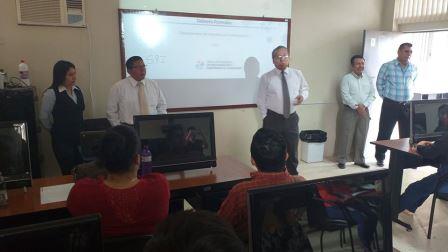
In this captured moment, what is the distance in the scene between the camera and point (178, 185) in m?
2.18

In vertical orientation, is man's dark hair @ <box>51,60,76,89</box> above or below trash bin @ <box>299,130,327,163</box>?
above

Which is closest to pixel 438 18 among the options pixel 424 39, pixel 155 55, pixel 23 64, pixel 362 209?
pixel 424 39

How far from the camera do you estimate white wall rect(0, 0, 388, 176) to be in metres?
3.57

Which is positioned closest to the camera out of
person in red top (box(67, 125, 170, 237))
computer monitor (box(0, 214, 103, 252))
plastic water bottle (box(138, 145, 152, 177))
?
computer monitor (box(0, 214, 103, 252))

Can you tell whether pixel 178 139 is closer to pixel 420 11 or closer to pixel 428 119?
pixel 428 119

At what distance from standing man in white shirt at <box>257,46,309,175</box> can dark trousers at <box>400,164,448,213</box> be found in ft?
4.86

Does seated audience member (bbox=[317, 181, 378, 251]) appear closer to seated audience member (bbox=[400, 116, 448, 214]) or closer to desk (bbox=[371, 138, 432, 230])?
seated audience member (bbox=[400, 116, 448, 214])

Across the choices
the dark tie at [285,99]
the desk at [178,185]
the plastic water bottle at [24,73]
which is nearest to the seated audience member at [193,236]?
the desk at [178,185]

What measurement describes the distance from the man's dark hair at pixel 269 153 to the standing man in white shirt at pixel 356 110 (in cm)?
352

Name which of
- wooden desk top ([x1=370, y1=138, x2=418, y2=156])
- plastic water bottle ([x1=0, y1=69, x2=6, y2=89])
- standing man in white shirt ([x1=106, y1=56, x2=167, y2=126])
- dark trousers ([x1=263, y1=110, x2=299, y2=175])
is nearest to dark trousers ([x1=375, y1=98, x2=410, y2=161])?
dark trousers ([x1=263, y1=110, x2=299, y2=175])

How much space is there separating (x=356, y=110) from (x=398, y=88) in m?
0.61

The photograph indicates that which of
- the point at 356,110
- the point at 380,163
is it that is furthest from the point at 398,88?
the point at 380,163

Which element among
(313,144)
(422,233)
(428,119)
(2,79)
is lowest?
(422,233)

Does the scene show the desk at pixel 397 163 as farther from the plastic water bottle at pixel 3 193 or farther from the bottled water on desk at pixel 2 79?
the bottled water on desk at pixel 2 79
